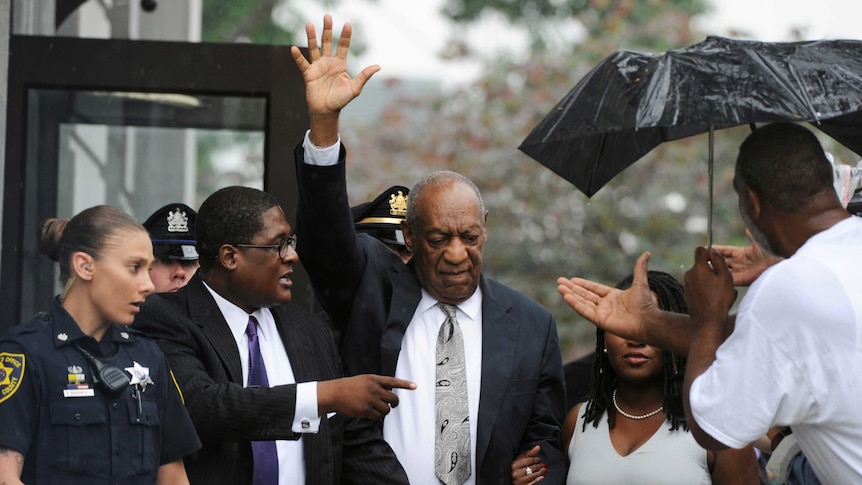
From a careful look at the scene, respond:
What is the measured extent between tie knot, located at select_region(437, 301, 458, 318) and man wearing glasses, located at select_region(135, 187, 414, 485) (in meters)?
0.50

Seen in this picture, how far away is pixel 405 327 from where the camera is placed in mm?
4965

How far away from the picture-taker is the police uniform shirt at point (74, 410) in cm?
376

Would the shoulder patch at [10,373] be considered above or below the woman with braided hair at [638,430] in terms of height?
above

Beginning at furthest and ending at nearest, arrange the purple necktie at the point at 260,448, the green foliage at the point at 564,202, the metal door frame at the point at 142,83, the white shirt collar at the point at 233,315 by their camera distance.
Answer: the green foliage at the point at 564,202
the metal door frame at the point at 142,83
the white shirt collar at the point at 233,315
the purple necktie at the point at 260,448

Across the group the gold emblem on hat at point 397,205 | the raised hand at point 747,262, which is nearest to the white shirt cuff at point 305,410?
the raised hand at point 747,262

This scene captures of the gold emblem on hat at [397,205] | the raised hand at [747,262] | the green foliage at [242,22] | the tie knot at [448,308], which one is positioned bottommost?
the tie knot at [448,308]

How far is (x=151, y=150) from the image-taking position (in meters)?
6.89

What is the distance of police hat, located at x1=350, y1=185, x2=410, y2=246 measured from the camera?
5793mm

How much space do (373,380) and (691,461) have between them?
4.44ft

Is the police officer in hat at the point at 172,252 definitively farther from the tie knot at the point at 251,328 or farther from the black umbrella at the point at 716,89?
the black umbrella at the point at 716,89

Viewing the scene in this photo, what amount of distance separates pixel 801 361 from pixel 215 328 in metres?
2.17

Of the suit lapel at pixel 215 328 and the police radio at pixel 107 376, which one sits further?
the suit lapel at pixel 215 328

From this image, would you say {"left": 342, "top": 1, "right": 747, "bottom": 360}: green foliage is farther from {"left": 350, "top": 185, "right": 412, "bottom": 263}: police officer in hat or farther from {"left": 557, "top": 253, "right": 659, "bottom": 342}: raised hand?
{"left": 557, "top": 253, "right": 659, "bottom": 342}: raised hand

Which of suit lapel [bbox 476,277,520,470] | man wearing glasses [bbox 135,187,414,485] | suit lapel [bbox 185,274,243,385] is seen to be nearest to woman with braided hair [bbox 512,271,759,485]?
suit lapel [bbox 476,277,520,470]
